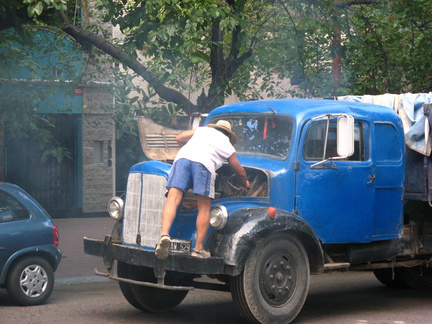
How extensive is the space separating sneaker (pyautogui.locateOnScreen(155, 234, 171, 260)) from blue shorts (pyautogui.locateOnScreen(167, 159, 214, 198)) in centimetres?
50

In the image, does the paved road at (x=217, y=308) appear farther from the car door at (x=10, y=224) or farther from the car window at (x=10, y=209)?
the car window at (x=10, y=209)

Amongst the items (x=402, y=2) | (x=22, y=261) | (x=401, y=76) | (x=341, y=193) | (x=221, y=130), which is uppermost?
(x=402, y=2)

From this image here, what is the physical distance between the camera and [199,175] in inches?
300

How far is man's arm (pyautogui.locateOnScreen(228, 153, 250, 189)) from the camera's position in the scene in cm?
784

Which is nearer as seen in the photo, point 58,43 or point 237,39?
point 237,39

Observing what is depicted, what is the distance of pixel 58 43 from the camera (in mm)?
15977

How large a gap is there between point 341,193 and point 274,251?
1137 millimetres

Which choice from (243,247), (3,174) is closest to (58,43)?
(3,174)

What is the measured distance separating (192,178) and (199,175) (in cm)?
10

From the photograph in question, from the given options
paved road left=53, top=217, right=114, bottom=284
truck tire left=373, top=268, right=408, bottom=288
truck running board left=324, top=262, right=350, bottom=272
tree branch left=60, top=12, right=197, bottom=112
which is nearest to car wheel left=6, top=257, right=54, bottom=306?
paved road left=53, top=217, right=114, bottom=284

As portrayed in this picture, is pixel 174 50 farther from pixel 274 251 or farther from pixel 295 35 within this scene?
pixel 274 251

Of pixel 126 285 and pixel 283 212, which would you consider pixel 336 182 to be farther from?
pixel 126 285

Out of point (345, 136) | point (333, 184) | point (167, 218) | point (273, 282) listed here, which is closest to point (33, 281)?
point (167, 218)

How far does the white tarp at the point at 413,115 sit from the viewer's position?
9156mm
